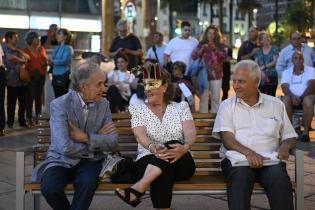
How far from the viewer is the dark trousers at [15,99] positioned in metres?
9.83

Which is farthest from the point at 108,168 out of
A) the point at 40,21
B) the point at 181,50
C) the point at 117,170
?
the point at 40,21

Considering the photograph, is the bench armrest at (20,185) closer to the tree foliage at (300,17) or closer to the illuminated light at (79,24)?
the illuminated light at (79,24)

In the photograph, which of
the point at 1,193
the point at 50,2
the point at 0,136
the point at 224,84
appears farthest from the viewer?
the point at 50,2

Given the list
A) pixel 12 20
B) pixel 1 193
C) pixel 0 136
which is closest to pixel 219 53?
pixel 0 136

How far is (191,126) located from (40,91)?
6659 mm

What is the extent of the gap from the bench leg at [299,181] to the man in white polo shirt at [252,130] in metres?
0.10

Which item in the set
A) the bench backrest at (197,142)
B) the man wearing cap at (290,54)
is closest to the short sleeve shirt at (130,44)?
the man wearing cap at (290,54)

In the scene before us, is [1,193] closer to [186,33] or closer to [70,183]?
[70,183]

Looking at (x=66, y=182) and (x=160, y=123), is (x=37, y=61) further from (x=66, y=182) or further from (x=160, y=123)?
(x=66, y=182)

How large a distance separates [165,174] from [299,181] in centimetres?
98

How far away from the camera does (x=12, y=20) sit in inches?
864

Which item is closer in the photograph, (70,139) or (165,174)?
(165,174)

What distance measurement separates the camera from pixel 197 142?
15.6ft

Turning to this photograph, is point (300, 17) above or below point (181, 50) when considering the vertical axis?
above
